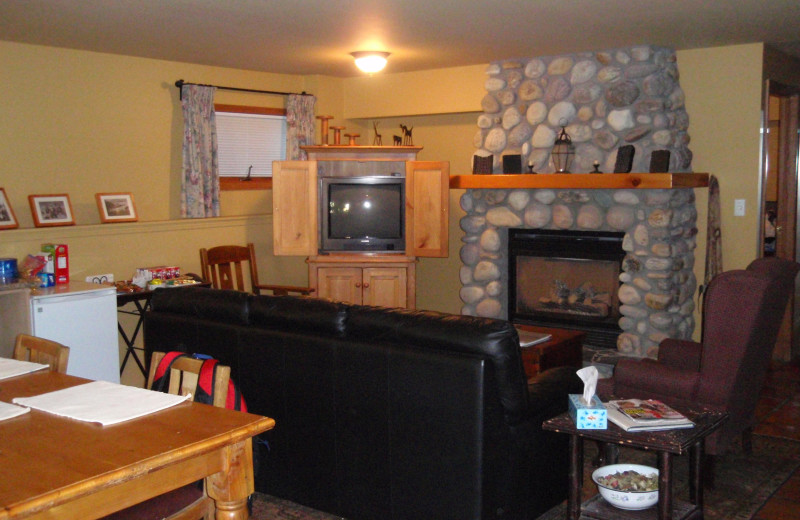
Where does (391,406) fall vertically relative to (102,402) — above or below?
below

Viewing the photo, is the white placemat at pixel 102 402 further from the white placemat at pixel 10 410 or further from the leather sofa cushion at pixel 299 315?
the leather sofa cushion at pixel 299 315

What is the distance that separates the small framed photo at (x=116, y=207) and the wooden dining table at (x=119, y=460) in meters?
3.22

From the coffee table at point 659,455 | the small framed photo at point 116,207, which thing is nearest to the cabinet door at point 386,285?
the small framed photo at point 116,207

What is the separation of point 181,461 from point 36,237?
353cm

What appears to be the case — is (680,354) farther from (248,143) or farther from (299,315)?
(248,143)

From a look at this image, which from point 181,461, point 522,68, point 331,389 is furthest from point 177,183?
point 181,461

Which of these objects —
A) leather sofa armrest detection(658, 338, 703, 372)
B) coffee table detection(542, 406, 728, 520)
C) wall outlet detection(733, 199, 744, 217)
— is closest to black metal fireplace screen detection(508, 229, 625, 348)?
wall outlet detection(733, 199, 744, 217)

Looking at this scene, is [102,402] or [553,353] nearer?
[102,402]

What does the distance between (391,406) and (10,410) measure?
4.27ft

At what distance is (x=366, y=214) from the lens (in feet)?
20.3

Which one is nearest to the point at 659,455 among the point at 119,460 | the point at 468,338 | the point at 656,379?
the point at 468,338

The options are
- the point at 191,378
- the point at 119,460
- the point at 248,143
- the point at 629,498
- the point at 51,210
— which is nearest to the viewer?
the point at 119,460

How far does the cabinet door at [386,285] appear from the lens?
6059mm

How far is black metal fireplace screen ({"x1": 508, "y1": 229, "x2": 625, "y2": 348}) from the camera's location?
5703 mm
